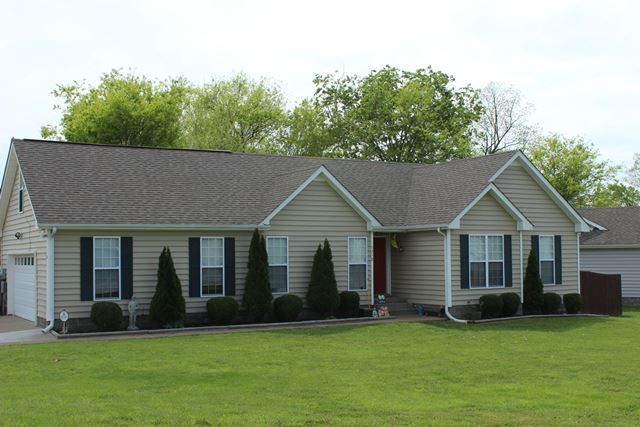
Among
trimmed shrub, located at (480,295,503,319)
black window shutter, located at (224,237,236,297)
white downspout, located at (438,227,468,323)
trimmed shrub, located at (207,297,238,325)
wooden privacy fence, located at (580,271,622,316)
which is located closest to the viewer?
trimmed shrub, located at (207,297,238,325)

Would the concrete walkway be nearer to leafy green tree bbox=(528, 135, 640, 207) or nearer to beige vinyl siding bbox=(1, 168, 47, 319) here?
beige vinyl siding bbox=(1, 168, 47, 319)

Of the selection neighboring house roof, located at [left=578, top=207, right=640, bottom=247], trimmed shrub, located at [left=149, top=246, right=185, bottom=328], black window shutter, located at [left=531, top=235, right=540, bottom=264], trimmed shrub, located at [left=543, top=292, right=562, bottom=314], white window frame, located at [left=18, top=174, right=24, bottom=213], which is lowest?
trimmed shrub, located at [left=543, top=292, right=562, bottom=314]

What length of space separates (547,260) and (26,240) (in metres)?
17.5

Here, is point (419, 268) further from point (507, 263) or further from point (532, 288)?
point (532, 288)

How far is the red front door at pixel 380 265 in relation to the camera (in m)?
26.5

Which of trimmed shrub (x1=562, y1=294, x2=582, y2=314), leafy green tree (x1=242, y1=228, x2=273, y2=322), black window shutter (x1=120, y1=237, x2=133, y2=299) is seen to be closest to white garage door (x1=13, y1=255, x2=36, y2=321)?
black window shutter (x1=120, y1=237, x2=133, y2=299)

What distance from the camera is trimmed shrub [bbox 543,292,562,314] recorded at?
2569 cm

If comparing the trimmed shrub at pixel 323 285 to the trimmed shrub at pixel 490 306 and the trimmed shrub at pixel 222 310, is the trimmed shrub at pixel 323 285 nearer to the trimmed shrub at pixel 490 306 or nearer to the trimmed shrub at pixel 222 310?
the trimmed shrub at pixel 222 310

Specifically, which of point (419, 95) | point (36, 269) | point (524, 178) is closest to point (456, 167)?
point (524, 178)

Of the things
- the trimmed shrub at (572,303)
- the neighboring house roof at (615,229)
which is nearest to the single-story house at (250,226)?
the trimmed shrub at (572,303)

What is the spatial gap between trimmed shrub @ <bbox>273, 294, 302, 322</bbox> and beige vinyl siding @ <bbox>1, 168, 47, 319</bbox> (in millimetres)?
6585

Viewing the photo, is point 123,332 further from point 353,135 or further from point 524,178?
point 353,135

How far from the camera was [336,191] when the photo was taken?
24.2 meters

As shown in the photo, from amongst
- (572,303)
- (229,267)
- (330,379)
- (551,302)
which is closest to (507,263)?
(551,302)
